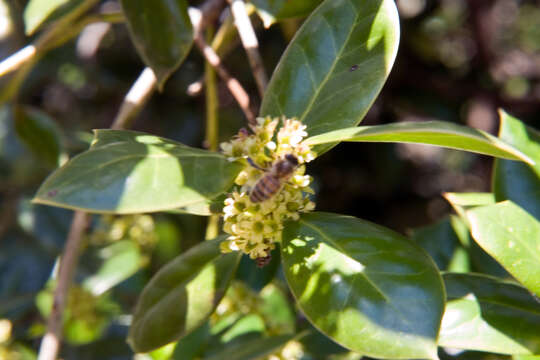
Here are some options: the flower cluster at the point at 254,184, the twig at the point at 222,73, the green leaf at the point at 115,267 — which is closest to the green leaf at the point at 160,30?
the twig at the point at 222,73

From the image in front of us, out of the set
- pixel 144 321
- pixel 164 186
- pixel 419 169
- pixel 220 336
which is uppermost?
pixel 164 186

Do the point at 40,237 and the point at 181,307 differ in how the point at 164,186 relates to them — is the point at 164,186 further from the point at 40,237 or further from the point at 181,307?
the point at 40,237

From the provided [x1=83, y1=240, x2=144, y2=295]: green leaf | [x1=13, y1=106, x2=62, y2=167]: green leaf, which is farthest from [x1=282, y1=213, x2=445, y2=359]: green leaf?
[x1=83, y1=240, x2=144, y2=295]: green leaf

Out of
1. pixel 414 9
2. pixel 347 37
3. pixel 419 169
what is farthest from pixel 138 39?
pixel 419 169

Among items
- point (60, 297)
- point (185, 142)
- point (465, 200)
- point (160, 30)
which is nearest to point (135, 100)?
point (160, 30)

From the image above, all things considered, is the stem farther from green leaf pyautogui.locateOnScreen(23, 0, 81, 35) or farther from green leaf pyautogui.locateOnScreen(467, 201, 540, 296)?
green leaf pyautogui.locateOnScreen(467, 201, 540, 296)

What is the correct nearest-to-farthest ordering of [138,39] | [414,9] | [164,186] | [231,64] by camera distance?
[164,186] < [138,39] < [231,64] < [414,9]

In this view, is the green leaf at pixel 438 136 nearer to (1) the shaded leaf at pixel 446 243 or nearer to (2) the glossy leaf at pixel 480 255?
(2) the glossy leaf at pixel 480 255
